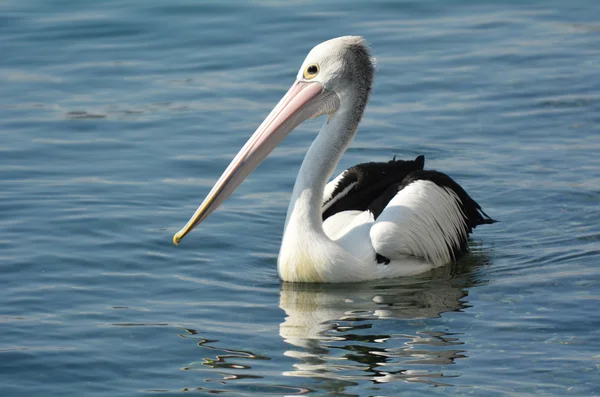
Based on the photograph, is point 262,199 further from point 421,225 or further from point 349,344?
point 349,344

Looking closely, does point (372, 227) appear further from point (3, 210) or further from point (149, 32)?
point (149, 32)

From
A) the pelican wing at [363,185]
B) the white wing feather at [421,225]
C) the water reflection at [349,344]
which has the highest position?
the pelican wing at [363,185]

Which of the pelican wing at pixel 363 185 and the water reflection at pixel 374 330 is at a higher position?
the pelican wing at pixel 363 185

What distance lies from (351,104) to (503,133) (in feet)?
8.64

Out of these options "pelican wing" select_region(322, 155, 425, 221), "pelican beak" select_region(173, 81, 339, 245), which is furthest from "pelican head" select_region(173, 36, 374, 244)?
"pelican wing" select_region(322, 155, 425, 221)

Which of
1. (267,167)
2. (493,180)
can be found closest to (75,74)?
(267,167)

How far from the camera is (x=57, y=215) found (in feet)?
22.2

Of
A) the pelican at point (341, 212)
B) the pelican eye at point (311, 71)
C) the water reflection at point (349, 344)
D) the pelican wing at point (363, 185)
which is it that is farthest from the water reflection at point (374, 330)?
the pelican eye at point (311, 71)

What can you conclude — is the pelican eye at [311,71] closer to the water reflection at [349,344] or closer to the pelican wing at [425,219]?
the pelican wing at [425,219]

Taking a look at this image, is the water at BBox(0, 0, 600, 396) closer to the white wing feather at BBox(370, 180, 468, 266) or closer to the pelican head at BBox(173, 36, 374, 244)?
the white wing feather at BBox(370, 180, 468, 266)

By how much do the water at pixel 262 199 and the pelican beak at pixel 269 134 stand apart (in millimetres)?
455

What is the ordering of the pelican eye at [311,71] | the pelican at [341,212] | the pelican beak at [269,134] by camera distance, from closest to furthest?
the pelican beak at [269,134] < the pelican at [341,212] < the pelican eye at [311,71]

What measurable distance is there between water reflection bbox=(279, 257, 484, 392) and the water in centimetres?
1

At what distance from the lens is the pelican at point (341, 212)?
226 inches
